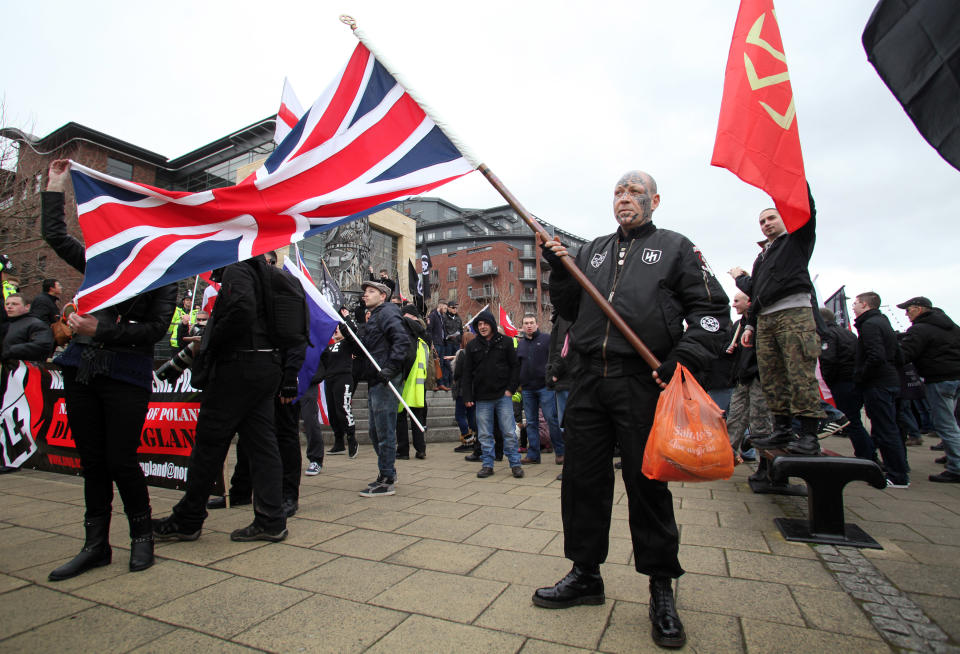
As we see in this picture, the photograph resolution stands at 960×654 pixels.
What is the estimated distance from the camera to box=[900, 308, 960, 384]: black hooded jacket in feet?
19.6

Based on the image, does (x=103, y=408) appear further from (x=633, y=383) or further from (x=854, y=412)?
(x=854, y=412)

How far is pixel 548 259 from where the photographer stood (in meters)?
2.80

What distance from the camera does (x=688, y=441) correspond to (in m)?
2.11

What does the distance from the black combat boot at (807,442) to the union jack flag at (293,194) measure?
3337 millimetres

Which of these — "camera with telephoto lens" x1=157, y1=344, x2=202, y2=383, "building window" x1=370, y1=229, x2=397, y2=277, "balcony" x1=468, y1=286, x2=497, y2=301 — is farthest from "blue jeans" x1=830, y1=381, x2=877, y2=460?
"balcony" x1=468, y1=286, x2=497, y2=301

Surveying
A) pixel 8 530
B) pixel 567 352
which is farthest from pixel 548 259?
pixel 8 530

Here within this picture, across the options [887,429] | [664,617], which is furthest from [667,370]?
[887,429]

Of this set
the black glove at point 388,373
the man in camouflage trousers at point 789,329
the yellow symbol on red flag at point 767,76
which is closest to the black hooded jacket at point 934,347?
the man in camouflage trousers at point 789,329

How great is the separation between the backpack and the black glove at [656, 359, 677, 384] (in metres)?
2.82

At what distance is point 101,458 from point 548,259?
10.1 ft

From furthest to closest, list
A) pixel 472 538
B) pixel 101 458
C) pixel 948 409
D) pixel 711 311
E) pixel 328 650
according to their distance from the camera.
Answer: pixel 948 409
pixel 472 538
pixel 101 458
pixel 711 311
pixel 328 650

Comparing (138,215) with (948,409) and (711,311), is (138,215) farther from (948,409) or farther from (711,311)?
(948,409)

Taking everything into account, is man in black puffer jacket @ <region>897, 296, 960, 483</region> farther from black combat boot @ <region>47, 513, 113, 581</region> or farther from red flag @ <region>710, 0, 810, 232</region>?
black combat boot @ <region>47, 513, 113, 581</region>

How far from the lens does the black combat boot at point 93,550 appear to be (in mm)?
2941
